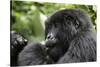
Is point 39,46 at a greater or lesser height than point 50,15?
lesser

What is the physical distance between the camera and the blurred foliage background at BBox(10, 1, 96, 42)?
1.78 m

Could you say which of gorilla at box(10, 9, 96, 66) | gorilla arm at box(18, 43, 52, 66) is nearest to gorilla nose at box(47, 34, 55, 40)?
gorilla at box(10, 9, 96, 66)

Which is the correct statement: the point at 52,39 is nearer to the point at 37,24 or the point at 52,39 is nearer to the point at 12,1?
the point at 37,24

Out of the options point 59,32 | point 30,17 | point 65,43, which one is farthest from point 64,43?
point 30,17

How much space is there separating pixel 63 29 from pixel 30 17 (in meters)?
0.40

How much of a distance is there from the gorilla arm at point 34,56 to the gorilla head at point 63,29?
70 millimetres

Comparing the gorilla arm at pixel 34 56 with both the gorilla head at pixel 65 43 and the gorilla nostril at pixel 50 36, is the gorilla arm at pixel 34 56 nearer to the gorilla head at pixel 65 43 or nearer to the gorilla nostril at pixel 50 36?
the gorilla head at pixel 65 43

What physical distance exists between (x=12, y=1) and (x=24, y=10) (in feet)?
0.49

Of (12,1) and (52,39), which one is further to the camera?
(52,39)

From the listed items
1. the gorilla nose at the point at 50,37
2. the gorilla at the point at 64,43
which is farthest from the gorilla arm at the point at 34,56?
the gorilla nose at the point at 50,37

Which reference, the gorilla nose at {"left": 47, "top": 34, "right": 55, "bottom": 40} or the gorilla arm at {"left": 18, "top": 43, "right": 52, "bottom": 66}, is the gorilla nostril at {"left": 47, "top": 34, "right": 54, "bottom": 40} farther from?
the gorilla arm at {"left": 18, "top": 43, "right": 52, "bottom": 66}

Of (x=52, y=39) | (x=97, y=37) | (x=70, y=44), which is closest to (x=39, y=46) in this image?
(x=52, y=39)
